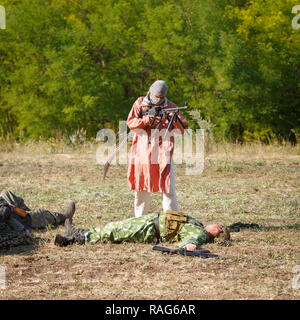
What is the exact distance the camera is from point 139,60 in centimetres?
2130

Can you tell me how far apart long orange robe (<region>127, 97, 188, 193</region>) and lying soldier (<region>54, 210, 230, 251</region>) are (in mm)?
691

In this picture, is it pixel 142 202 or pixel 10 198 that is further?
pixel 10 198

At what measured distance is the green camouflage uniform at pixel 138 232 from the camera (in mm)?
6211

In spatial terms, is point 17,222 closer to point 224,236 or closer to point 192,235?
point 192,235

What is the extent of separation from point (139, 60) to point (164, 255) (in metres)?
16.0

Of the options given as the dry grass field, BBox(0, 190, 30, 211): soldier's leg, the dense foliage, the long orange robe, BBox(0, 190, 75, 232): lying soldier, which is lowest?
the dry grass field

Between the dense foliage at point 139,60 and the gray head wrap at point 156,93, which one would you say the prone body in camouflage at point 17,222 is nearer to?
the gray head wrap at point 156,93

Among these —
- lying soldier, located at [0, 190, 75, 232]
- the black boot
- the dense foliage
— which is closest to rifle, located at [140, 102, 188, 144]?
the black boot

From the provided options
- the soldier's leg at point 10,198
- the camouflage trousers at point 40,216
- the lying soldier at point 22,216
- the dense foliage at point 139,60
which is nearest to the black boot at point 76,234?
the lying soldier at point 22,216

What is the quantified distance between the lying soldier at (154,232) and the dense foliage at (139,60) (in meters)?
13.4

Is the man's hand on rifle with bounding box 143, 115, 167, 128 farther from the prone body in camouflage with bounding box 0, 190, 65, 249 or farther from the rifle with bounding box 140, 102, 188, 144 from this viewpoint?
the prone body in camouflage with bounding box 0, 190, 65, 249

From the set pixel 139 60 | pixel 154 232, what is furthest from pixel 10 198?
pixel 139 60

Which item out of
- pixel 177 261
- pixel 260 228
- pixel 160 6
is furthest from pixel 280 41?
pixel 177 261

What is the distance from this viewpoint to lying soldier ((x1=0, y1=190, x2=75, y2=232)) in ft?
21.9
